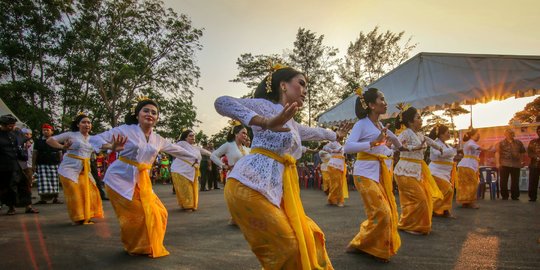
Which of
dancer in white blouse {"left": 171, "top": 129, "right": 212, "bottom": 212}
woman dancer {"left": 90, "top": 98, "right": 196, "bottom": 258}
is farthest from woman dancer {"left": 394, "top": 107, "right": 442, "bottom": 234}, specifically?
dancer in white blouse {"left": 171, "top": 129, "right": 212, "bottom": 212}

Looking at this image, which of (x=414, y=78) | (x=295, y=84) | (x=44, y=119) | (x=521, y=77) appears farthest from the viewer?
(x=44, y=119)

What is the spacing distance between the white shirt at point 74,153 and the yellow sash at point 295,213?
588 centimetres

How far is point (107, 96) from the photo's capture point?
2541 cm

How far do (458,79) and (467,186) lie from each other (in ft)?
13.2

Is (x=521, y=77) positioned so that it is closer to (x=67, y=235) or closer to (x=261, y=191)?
(x=261, y=191)

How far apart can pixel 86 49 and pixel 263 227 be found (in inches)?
999

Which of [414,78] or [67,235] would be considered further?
[414,78]

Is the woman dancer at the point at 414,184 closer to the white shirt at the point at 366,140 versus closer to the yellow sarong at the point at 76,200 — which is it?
the white shirt at the point at 366,140

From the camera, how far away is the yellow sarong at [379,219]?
4070mm

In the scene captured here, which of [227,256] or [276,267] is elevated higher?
[276,267]

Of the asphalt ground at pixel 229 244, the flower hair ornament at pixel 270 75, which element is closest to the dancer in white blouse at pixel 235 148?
the asphalt ground at pixel 229 244

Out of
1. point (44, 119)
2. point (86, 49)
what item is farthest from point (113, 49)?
point (44, 119)

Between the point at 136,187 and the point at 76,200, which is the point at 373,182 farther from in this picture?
the point at 76,200

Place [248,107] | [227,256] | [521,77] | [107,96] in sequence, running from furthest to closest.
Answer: [107,96] < [521,77] < [227,256] < [248,107]
